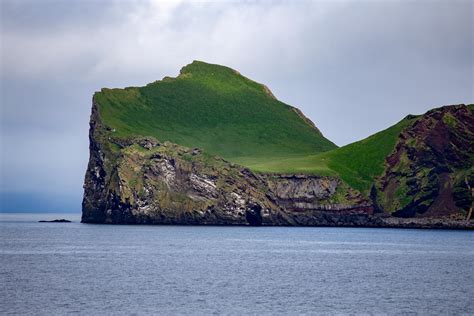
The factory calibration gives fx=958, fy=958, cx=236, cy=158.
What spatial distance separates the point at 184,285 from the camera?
3403 inches

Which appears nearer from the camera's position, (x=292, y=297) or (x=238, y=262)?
(x=292, y=297)

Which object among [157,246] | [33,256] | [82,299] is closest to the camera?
[82,299]

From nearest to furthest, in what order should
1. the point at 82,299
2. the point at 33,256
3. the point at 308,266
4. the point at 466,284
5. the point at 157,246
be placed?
1. the point at 82,299
2. the point at 466,284
3. the point at 308,266
4. the point at 33,256
5. the point at 157,246

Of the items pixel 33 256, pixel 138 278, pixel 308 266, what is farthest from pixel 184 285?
pixel 33 256

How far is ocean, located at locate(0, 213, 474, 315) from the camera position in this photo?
242ft

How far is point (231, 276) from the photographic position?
95.6m

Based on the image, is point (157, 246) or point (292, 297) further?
point (157, 246)

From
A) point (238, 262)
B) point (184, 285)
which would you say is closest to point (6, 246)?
point (238, 262)

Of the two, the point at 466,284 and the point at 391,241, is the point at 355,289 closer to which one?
the point at 466,284

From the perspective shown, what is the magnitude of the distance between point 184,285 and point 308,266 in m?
26.0

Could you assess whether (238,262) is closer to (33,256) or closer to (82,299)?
(33,256)

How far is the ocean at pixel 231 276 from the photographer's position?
242ft

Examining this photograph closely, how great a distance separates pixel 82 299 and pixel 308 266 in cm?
3885

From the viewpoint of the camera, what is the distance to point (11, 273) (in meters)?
94.8
